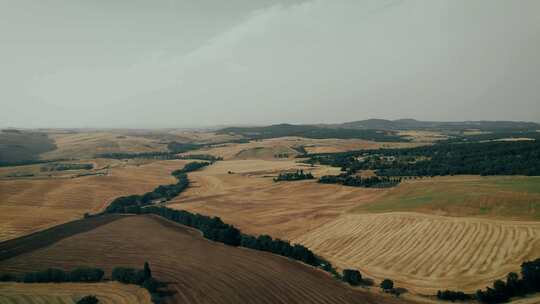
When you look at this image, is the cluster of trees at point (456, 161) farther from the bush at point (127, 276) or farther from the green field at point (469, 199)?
the bush at point (127, 276)

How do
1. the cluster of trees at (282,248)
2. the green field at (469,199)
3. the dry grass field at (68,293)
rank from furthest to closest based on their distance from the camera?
1. the green field at (469,199)
2. the cluster of trees at (282,248)
3. the dry grass field at (68,293)

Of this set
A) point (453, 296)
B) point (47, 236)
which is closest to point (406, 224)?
point (453, 296)

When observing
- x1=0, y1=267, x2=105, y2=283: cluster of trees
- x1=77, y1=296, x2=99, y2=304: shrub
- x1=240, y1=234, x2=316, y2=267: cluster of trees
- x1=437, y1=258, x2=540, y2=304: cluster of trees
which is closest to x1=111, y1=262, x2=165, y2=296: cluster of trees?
x1=0, y1=267, x2=105, y2=283: cluster of trees

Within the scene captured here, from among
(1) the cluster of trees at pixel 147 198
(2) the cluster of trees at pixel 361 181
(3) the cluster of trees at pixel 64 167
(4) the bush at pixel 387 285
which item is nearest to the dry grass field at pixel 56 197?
(1) the cluster of trees at pixel 147 198

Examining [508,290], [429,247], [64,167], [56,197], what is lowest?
[56,197]

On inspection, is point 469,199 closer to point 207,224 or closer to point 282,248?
point 282,248

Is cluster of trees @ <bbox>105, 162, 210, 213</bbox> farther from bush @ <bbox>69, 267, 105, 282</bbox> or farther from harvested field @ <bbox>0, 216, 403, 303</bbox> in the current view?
bush @ <bbox>69, 267, 105, 282</bbox>

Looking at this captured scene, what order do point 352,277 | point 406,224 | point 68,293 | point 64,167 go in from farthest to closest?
1. point 64,167
2. point 406,224
3. point 352,277
4. point 68,293

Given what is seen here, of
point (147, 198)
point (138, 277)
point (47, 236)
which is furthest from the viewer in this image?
point (147, 198)
